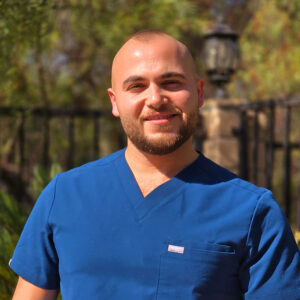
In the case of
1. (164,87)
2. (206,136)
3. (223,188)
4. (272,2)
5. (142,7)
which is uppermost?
(272,2)

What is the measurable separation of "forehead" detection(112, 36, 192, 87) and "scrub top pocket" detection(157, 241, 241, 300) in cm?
51

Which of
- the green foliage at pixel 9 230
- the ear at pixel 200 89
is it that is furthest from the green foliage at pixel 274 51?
the ear at pixel 200 89

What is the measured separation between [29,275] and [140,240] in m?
0.40

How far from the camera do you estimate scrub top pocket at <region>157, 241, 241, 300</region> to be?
1.24 m

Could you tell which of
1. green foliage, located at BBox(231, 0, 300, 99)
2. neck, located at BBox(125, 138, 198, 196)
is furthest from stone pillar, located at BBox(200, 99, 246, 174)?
green foliage, located at BBox(231, 0, 300, 99)

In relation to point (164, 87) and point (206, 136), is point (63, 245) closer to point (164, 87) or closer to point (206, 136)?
point (164, 87)

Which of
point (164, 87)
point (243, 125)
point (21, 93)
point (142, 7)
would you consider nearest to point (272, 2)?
point (142, 7)

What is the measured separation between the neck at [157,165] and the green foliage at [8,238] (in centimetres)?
89

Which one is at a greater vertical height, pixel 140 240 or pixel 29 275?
pixel 140 240

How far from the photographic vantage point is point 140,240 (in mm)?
1268

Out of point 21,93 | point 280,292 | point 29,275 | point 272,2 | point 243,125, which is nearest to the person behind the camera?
point 280,292

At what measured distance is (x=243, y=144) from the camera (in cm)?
466

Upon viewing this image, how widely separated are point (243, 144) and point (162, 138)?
11.3 feet

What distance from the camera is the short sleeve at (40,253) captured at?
140 centimetres
